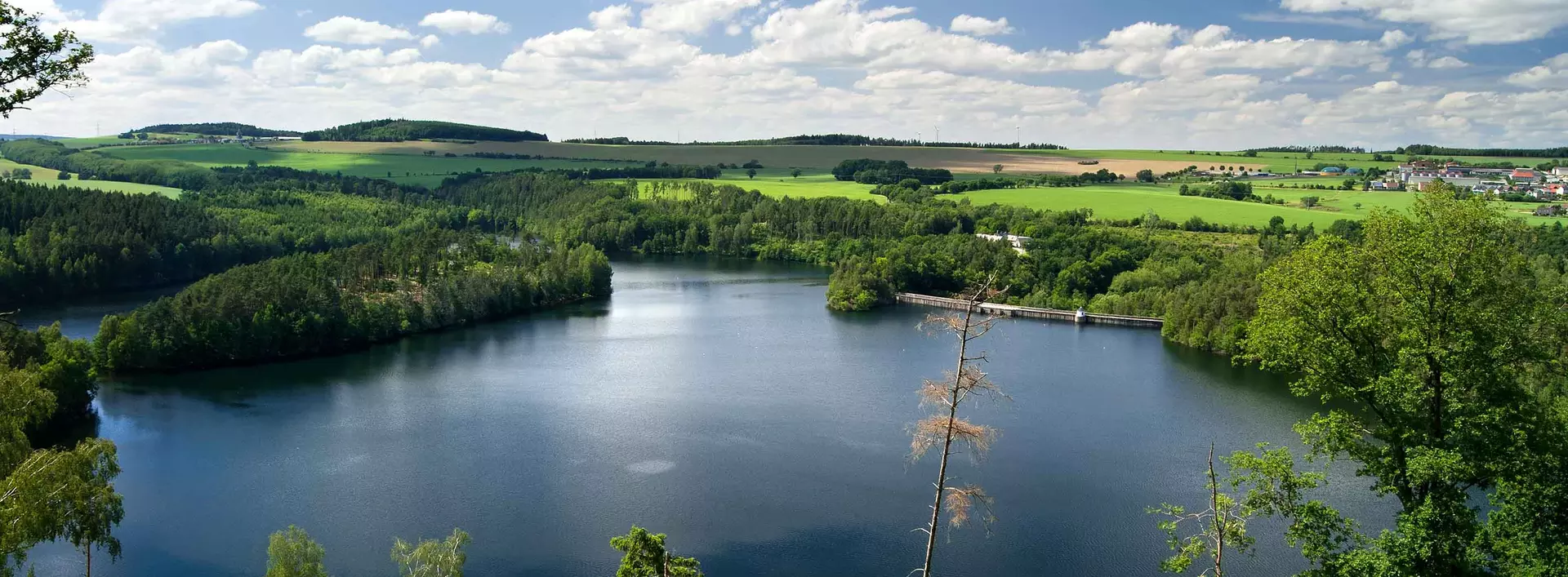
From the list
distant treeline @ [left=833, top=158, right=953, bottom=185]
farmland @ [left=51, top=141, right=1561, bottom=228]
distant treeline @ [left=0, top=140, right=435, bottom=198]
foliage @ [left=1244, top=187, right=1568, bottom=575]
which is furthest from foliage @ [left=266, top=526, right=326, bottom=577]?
distant treeline @ [left=833, top=158, right=953, bottom=185]

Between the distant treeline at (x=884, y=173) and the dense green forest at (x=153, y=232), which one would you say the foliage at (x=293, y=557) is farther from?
the distant treeline at (x=884, y=173)

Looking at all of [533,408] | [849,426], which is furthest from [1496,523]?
[533,408]

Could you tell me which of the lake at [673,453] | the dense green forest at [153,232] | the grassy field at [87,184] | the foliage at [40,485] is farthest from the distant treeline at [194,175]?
the foliage at [40,485]

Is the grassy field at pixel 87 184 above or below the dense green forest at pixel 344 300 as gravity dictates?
above

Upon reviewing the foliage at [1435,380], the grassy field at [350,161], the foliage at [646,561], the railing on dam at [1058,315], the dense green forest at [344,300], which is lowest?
the railing on dam at [1058,315]

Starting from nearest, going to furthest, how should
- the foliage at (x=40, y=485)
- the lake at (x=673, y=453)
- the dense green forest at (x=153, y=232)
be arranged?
the foliage at (x=40, y=485), the lake at (x=673, y=453), the dense green forest at (x=153, y=232)

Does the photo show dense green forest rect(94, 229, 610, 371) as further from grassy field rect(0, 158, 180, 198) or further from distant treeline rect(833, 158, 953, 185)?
distant treeline rect(833, 158, 953, 185)

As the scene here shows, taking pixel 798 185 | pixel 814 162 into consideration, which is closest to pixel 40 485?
pixel 798 185
